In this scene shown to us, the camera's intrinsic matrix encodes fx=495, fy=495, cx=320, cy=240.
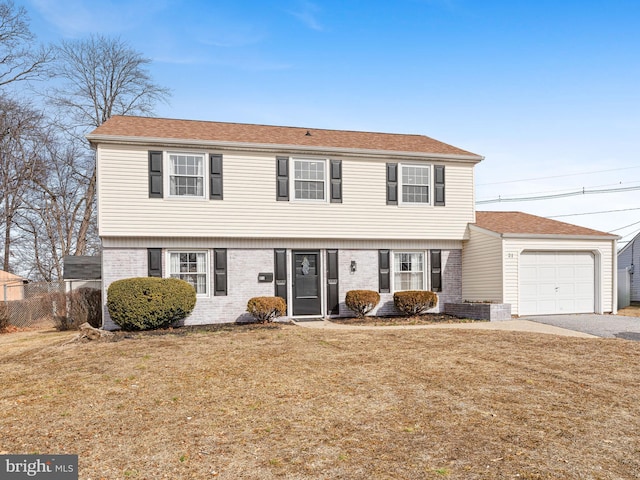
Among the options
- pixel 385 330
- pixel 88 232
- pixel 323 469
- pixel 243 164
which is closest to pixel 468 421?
pixel 323 469

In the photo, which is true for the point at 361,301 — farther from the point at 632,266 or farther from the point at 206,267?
the point at 632,266

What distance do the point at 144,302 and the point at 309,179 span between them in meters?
6.18

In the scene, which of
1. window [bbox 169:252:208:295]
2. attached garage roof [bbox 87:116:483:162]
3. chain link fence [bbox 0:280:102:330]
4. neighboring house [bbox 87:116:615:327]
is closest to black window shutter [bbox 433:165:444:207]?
neighboring house [bbox 87:116:615:327]

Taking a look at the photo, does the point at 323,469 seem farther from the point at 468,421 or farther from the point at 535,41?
the point at 535,41

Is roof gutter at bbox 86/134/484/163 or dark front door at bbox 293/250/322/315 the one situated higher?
roof gutter at bbox 86/134/484/163

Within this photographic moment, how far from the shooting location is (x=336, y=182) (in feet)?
Answer: 52.2

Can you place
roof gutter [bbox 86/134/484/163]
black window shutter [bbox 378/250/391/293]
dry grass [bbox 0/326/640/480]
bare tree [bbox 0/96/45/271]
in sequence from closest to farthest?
dry grass [bbox 0/326/640/480] < roof gutter [bbox 86/134/484/163] < black window shutter [bbox 378/250/391/293] < bare tree [bbox 0/96/45/271]

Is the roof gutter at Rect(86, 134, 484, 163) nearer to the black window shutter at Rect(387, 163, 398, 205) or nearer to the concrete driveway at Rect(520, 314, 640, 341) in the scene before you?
the black window shutter at Rect(387, 163, 398, 205)

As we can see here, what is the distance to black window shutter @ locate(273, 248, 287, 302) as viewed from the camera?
1550 cm

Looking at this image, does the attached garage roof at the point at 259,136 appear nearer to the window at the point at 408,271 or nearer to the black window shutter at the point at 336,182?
the black window shutter at the point at 336,182

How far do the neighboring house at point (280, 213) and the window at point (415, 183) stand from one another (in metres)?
0.03

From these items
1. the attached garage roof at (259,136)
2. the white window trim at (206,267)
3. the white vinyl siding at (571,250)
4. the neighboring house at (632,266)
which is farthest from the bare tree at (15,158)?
the neighboring house at (632,266)

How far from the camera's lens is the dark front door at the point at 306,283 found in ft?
51.7

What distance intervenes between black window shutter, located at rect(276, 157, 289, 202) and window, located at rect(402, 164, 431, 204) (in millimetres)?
3991
